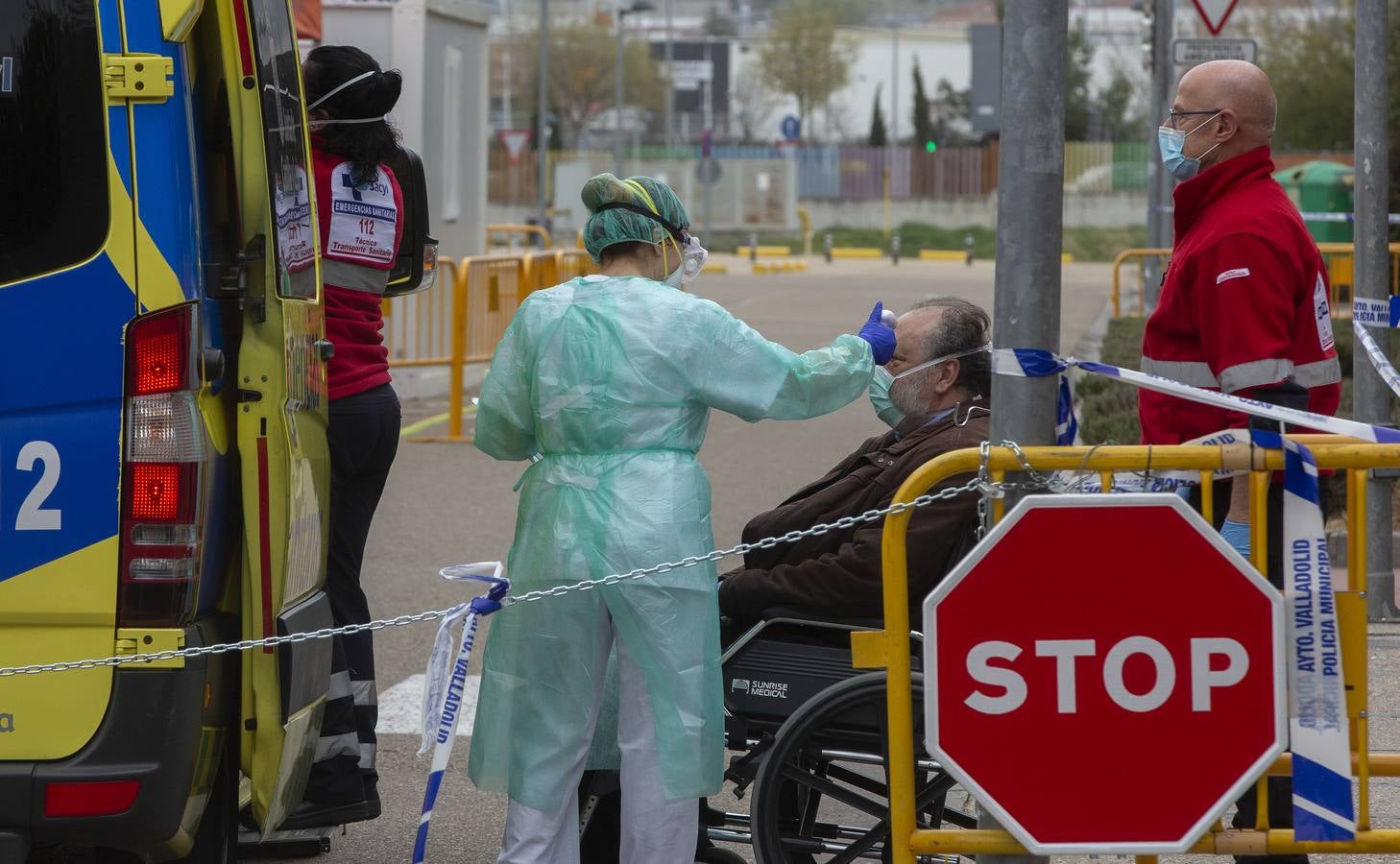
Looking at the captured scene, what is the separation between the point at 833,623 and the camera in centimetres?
426

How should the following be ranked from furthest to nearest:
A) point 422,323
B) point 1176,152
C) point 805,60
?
point 805,60 → point 422,323 → point 1176,152

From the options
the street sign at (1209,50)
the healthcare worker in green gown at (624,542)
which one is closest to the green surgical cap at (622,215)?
the healthcare worker in green gown at (624,542)

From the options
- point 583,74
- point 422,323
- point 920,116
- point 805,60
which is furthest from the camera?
point 805,60

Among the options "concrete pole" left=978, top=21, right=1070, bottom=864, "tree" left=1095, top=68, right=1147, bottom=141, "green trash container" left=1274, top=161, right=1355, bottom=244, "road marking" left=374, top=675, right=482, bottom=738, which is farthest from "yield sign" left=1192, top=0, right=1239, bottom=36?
"tree" left=1095, top=68, right=1147, bottom=141

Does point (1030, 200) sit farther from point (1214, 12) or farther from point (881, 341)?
point (1214, 12)

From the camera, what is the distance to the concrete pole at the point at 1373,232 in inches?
282

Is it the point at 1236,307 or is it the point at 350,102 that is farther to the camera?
the point at 350,102

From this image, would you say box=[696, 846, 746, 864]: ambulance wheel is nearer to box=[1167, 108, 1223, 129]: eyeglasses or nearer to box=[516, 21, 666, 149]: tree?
box=[1167, 108, 1223, 129]: eyeglasses

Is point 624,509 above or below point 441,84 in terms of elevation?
below

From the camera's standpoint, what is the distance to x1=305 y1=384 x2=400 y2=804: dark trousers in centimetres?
472

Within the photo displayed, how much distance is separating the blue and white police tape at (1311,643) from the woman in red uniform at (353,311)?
2.37 metres

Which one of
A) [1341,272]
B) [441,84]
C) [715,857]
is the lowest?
[715,857]

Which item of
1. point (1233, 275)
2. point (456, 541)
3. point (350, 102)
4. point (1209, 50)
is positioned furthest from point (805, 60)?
point (1233, 275)

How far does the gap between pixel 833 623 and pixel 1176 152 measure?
1364 millimetres
